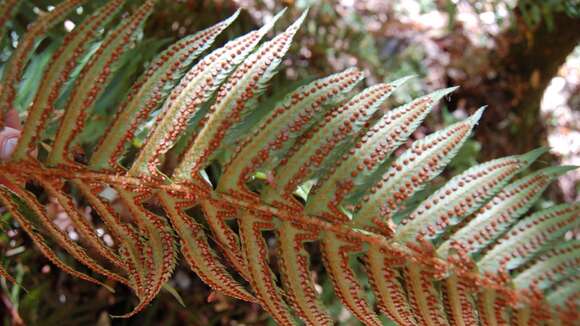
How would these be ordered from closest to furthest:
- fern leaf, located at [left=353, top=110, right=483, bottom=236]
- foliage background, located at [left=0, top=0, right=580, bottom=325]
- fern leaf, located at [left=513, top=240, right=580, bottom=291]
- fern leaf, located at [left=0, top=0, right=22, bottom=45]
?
fern leaf, located at [left=513, top=240, right=580, bottom=291] < fern leaf, located at [left=353, top=110, right=483, bottom=236] < fern leaf, located at [left=0, top=0, right=22, bottom=45] < foliage background, located at [left=0, top=0, right=580, bottom=325]

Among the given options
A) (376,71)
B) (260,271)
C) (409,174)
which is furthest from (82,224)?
(376,71)

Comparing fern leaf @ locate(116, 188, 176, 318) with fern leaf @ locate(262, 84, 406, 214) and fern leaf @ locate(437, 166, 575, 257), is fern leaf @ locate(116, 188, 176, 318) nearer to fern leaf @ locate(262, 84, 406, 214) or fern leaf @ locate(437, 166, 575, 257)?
fern leaf @ locate(262, 84, 406, 214)

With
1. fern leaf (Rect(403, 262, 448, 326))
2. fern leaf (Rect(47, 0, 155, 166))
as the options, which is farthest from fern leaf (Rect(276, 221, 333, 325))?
fern leaf (Rect(47, 0, 155, 166))

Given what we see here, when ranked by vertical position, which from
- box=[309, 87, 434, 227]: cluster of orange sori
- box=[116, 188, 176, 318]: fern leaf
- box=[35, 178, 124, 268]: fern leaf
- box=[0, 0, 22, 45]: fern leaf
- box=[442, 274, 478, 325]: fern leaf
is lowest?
box=[35, 178, 124, 268]: fern leaf

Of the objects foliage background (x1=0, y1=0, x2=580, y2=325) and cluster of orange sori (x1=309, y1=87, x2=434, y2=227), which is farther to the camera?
foliage background (x1=0, y1=0, x2=580, y2=325)

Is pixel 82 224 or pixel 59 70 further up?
pixel 59 70

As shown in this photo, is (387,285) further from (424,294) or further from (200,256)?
(200,256)
